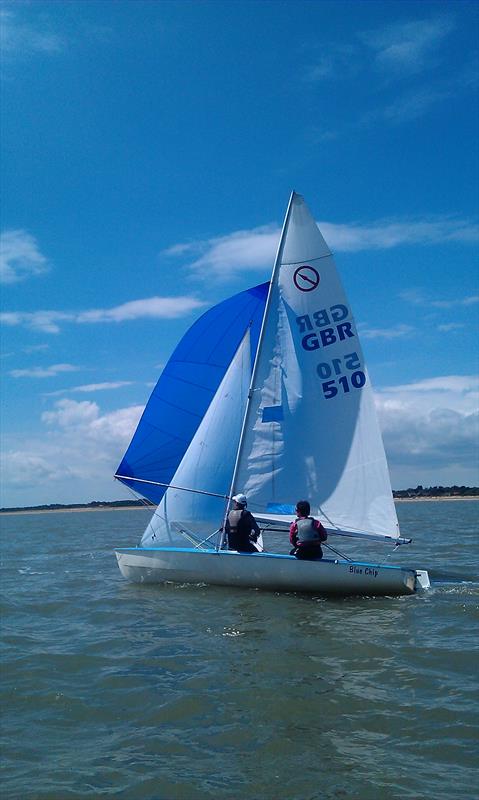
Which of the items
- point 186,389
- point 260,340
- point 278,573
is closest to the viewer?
point 278,573

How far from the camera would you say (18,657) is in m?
7.67

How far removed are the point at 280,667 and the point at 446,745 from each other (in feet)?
7.53

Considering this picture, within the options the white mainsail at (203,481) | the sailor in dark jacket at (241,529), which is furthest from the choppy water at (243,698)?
the white mainsail at (203,481)

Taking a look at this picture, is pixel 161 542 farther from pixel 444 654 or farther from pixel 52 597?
pixel 444 654

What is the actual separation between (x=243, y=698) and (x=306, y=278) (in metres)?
7.16

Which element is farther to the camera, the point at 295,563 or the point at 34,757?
the point at 295,563

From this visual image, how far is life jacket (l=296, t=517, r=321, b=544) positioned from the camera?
10.1 metres

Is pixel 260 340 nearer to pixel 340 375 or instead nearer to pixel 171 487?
pixel 340 375

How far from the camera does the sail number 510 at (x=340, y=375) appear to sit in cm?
1117

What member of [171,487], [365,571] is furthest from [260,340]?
[365,571]

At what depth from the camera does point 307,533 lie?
10.1 metres

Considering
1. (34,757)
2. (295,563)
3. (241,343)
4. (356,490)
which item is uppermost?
Answer: (241,343)

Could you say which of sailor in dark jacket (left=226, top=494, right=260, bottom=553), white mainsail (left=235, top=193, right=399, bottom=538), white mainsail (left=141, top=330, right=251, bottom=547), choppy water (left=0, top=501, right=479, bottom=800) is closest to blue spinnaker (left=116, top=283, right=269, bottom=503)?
white mainsail (left=141, top=330, right=251, bottom=547)

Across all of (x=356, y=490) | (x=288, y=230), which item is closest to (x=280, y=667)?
(x=356, y=490)
